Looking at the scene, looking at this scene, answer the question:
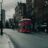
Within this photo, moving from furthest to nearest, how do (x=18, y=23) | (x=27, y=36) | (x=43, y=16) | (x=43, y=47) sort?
(x=27, y=36)
(x=18, y=23)
(x=43, y=16)
(x=43, y=47)

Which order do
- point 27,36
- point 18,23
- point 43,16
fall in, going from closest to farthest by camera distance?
point 43,16, point 18,23, point 27,36

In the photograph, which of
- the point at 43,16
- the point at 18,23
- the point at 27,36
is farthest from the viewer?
the point at 27,36

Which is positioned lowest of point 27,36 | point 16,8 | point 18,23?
point 27,36

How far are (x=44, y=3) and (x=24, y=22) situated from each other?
1.04 m

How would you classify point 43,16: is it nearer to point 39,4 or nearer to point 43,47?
point 39,4

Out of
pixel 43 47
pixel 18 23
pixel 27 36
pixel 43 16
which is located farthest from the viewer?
pixel 27 36

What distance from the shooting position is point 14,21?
8117 mm

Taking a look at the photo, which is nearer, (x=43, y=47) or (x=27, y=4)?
(x=43, y=47)

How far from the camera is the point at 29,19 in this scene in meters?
7.98

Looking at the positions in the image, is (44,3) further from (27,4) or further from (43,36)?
(43,36)

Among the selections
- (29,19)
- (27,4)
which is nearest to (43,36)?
(29,19)


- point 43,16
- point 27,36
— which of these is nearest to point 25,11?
point 43,16

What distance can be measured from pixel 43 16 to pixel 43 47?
1524 millimetres

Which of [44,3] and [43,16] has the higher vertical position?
[44,3]
